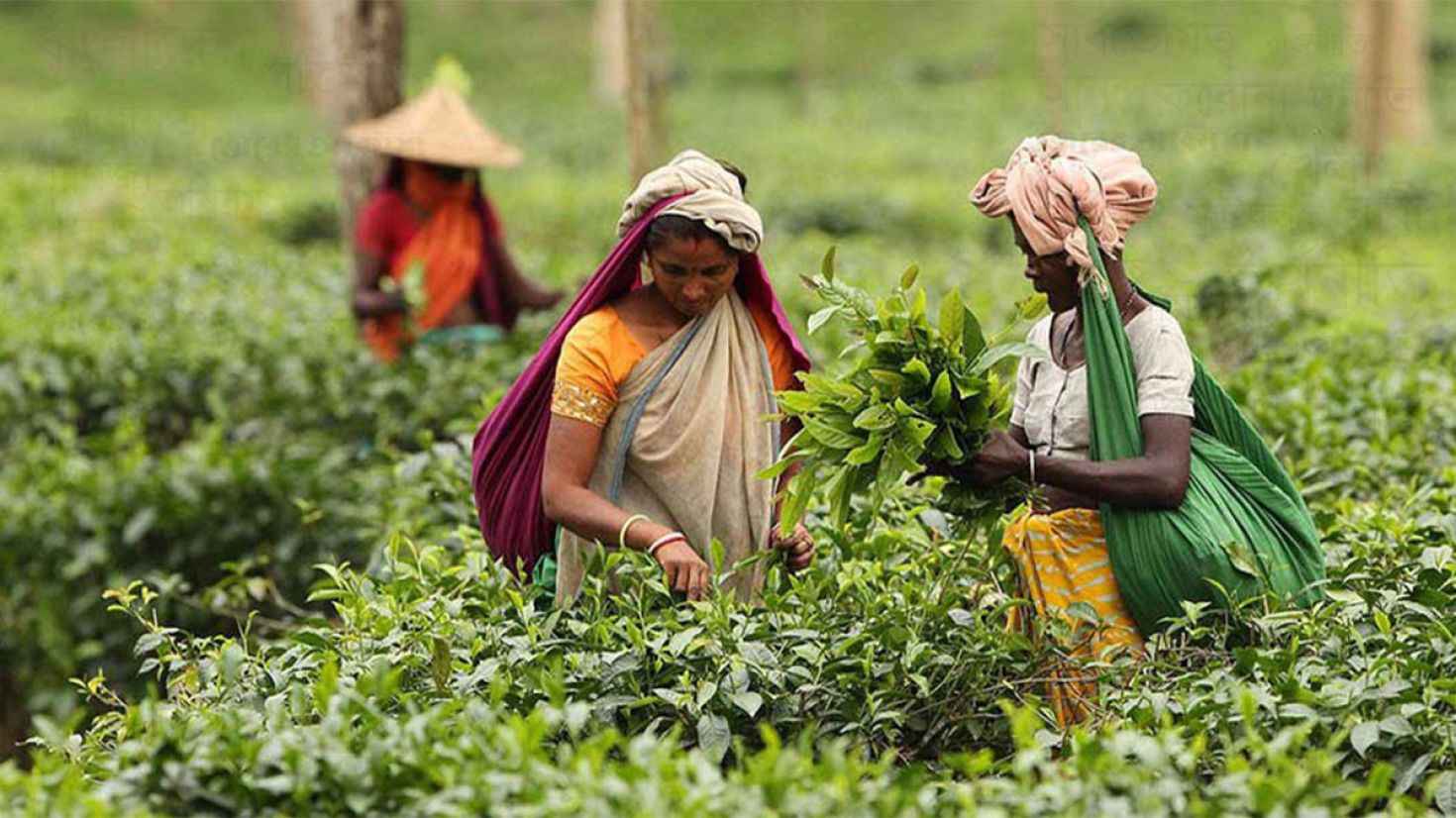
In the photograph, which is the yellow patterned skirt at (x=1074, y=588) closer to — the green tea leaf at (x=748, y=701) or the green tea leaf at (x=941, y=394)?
the green tea leaf at (x=941, y=394)

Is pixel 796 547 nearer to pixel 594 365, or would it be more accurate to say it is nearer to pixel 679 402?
pixel 679 402

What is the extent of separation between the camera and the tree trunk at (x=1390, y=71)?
52.5 ft

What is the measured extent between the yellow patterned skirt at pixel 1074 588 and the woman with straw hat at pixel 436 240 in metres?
3.65

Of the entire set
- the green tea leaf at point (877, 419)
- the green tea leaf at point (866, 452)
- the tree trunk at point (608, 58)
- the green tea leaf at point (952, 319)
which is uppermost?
the green tea leaf at point (952, 319)

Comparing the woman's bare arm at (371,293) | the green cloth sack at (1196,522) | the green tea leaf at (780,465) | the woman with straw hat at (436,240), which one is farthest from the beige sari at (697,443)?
the woman with straw hat at (436,240)

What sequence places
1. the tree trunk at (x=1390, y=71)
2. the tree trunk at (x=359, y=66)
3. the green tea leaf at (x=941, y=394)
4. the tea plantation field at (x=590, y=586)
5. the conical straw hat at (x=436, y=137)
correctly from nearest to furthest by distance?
the tea plantation field at (x=590, y=586) → the green tea leaf at (x=941, y=394) → the conical straw hat at (x=436, y=137) → the tree trunk at (x=359, y=66) → the tree trunk at (x=1390, y=71)

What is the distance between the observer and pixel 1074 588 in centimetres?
393

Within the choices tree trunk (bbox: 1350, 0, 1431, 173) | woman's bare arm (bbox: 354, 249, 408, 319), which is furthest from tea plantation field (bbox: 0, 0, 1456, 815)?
tree trunk (bbox: 1350, 0, 1431, 173)

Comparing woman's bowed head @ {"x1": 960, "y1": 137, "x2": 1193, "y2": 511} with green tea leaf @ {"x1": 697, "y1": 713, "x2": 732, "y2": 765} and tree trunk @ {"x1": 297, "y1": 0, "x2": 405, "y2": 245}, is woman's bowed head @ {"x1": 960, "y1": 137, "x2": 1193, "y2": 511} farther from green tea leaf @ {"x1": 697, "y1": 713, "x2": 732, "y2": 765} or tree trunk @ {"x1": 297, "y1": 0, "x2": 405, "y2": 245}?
tree trunk @ {"x1": 297, "y1": 0, "x2": 405, "y2": 245}

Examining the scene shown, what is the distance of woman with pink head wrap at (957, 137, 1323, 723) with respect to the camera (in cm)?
376

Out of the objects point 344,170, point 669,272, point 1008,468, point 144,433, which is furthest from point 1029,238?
point 344,170

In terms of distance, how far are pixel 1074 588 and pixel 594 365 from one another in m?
1.09

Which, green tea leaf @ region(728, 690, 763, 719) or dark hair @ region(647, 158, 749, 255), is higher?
dark hair @ region(647, 158, 749, 255)

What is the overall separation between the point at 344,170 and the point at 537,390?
5149 mm
